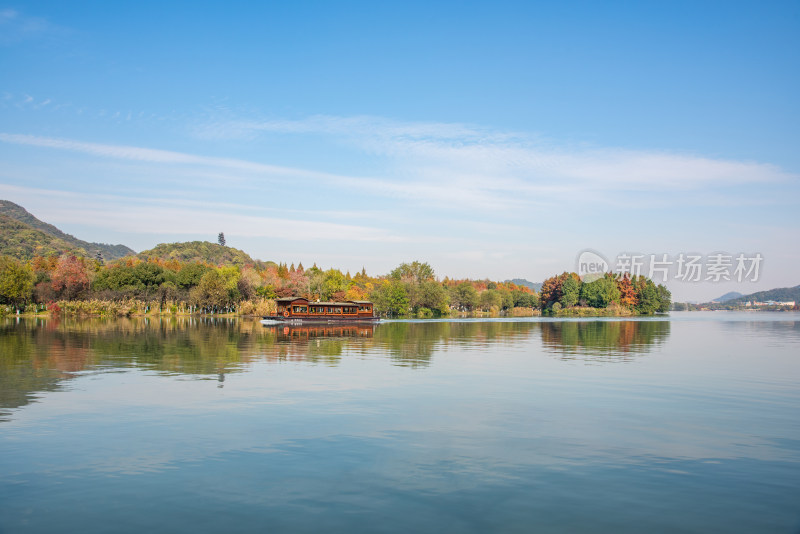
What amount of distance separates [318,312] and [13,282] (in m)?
45.6

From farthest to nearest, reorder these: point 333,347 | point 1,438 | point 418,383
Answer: point 333,347 → point 418,383 → point 1,438

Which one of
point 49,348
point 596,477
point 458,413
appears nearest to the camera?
point 596,477

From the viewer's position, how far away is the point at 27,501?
995cm

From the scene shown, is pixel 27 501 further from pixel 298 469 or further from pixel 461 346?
pixel 461 346

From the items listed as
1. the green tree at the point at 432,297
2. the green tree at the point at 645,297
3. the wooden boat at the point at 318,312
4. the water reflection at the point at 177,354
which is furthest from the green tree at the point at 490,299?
the water reflection at the point at 177,354

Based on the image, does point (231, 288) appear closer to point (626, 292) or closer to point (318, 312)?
point (318, 312)

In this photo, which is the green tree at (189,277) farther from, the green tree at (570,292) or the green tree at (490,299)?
the green tree at (570,292)

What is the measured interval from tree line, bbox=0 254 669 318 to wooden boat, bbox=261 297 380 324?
2140cm

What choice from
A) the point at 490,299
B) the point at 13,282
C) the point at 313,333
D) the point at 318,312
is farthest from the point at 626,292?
the point at 13,282

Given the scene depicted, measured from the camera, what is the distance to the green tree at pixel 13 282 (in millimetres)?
85312

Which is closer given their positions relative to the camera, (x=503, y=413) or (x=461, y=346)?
(x=503, y=413)

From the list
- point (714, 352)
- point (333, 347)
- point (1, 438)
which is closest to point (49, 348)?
point (333, 347)

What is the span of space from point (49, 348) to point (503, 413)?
31.1 meters

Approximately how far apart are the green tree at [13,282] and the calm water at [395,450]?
70.0 meters
